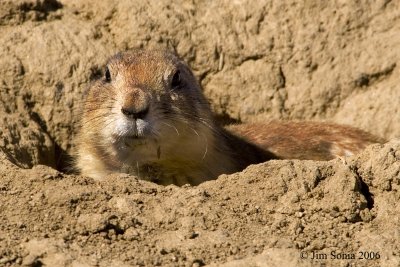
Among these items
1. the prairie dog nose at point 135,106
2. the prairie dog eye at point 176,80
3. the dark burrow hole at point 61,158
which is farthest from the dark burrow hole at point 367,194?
the dark burrow hole at point 61,158

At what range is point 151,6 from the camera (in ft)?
30.3

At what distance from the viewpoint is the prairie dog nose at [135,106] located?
6.55 m

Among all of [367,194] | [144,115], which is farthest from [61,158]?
[367,194]

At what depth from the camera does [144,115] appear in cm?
667

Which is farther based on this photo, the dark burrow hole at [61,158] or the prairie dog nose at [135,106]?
the dark burrow hole at [61,158]

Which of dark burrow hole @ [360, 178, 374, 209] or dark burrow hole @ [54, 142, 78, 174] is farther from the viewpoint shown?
dark burrow hole @ [54, 142, 78, 174]

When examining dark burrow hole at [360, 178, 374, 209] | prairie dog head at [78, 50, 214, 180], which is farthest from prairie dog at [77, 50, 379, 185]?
dark burrow hole at [360, 178, 374, 209]

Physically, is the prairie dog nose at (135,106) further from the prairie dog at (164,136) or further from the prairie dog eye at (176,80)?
the prairie dog eye at (176,80)

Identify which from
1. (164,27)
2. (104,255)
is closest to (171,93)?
(164,27)

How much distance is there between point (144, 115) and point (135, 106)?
14cm

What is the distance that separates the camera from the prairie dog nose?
655 centimetres

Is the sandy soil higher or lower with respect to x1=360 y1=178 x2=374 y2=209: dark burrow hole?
higher

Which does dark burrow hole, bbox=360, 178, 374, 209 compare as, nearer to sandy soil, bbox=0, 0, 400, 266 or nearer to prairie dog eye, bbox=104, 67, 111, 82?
sandy soil, bbox=0, 0, 400, 266

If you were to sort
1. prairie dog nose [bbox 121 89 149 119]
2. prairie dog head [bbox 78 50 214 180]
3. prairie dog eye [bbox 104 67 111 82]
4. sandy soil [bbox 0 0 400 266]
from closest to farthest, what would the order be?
prairie dog nose [bbox 121 89 149 119] → prairie dog head [bbox 78 50 214 180] → prairie dog eye [bbox 104 67 111 82] → sandy soil [bbox 0 0 400 266]
